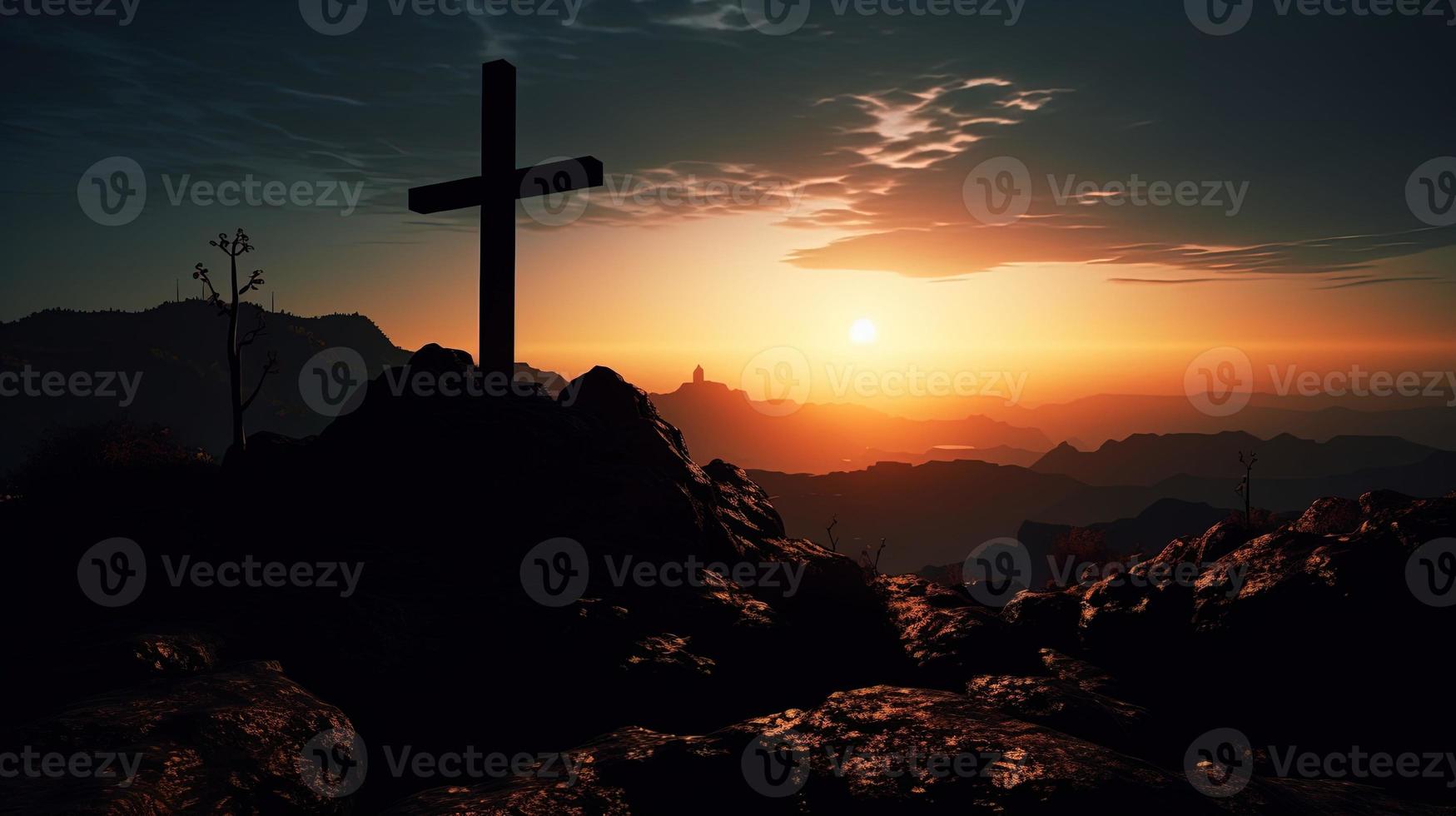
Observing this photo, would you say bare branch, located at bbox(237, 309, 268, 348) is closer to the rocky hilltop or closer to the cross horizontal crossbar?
the cross horizontal crossbar

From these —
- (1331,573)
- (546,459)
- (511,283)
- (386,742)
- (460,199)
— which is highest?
(460,199)

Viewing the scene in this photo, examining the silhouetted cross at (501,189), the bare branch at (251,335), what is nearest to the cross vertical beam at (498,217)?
the silhouetted cross at (501,189)

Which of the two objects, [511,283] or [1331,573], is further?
[511,283]

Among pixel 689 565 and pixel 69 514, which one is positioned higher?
pixel 69 514

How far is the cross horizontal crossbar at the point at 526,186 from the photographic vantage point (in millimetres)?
13625

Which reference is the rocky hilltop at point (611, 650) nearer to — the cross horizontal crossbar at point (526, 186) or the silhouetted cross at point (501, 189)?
the silhouetted cross at point (501, 189)

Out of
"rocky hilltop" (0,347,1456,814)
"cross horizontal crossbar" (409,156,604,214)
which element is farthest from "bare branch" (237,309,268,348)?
"rocky hilltop" (0,347,1456,814)

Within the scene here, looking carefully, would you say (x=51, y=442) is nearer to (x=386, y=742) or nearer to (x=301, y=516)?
(x=301, y=516)

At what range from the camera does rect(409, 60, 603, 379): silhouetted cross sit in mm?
13695

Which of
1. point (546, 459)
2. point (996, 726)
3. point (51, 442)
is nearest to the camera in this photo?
point (996, 726)

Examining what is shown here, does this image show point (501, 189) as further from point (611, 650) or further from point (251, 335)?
point (251, 335)

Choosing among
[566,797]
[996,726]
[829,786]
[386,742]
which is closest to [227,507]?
[386,742]

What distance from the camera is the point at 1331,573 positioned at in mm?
7246

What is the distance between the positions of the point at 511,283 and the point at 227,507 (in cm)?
602
